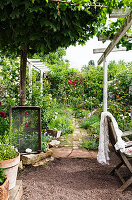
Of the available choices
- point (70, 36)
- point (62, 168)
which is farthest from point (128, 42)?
point (62, 168)

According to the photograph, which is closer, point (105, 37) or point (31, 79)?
point (105, 37)

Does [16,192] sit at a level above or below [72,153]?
above

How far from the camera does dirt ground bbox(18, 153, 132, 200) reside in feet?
6.77

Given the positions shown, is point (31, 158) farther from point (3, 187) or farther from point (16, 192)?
point (3, 187)

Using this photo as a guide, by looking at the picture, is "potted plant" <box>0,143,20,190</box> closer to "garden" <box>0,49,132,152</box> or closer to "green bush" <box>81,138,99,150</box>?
"garden" <box>0,49,132,152</box>

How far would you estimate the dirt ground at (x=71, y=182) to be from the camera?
206 cm

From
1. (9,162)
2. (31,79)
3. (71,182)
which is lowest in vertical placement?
(71,182)

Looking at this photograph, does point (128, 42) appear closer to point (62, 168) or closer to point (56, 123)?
point (62, 168)

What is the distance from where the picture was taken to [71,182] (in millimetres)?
2422

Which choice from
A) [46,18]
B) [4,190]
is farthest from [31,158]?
[46,18]

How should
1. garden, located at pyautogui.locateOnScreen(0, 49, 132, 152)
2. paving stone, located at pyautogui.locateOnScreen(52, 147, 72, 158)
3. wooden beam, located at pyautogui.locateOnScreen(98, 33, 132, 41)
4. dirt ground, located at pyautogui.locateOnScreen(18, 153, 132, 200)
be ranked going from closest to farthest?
dirt ground, located at pyautogui.locateOnScreen(18, 153, 132, 200) → wooden beam, located at pyautogui.locateOnScreen(98, 33, 132, 41) → paving stone, located at pyautogui.locateOnScreen(52, 147, 72, 158) → garden, located at pyautogui.locateOnScreen(0, 49, 132, 152)

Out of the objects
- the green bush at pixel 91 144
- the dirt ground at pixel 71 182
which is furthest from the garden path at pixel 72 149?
the dirt ground at pixel 71 182

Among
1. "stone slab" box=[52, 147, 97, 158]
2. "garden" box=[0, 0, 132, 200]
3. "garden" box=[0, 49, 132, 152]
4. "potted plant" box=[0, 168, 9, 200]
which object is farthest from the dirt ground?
"garden" box=[0, 49, 132, 152]

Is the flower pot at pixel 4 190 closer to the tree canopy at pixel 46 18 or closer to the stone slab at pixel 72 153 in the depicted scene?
the tree canopy at pixel 46 18
